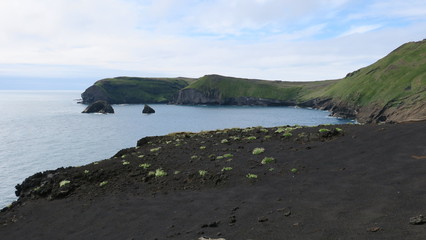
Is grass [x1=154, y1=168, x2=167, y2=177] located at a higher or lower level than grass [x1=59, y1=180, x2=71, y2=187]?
higher

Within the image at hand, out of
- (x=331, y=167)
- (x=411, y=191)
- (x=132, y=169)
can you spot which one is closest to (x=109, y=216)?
(x=132, y=169)

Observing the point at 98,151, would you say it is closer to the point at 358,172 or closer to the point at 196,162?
the point at 196,162

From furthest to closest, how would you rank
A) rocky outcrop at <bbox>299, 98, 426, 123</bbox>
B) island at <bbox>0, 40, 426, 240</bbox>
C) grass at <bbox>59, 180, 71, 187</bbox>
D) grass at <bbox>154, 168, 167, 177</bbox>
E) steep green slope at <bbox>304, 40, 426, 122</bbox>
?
steep green slope at <bbox>304, 40, 426, 122</bbox> < rocky outcrop at <bbox>299, 98, 426, 123</bbox> < grass at <bbox>59, 180, 71, 187</bbox> < grass at <bbox>154, 168, 167, 177</bbox> < island at <bbox>0, 40, 426, 240</bbox>

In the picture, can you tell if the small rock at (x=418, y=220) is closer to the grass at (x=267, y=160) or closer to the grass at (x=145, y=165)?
the grass at (x=267, y=160)

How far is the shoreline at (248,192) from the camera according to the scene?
46.0 feet

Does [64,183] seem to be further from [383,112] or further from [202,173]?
[383,112]

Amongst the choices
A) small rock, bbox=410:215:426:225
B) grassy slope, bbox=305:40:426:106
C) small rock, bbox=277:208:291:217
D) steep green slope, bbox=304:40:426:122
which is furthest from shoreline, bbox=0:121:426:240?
grassy slope, bbox=305:40:426:106

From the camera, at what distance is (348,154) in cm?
2478

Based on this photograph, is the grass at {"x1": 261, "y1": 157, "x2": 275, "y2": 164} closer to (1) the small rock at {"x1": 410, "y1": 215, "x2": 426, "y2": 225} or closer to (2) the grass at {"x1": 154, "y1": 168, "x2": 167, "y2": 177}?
(2) the grass at {"x1": 154, "y1": 168, "x2": 167, "y2": 177}

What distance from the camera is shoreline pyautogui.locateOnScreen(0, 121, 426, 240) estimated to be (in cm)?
1402

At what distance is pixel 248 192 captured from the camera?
2048 cm

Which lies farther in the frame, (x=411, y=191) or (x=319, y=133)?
(x=319, y=133)

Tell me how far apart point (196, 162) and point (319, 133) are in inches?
556

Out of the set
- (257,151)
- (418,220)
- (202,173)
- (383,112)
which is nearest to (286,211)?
(418,220)
